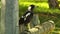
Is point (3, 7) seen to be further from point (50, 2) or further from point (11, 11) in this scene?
point (50, 2)

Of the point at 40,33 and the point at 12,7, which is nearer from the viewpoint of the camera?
the point at 12,7

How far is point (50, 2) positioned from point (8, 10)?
9.90m

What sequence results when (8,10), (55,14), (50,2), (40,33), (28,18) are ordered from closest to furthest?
(8,10) < (40,33) < (28,18) < (55,14) < (50,2)

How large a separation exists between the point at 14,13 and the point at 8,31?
0.21 meters

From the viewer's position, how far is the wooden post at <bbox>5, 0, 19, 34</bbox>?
2.27 meters

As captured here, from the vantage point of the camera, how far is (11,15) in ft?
7.51

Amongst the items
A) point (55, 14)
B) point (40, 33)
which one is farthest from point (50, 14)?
point (40, 33)

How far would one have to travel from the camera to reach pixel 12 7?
228 cm

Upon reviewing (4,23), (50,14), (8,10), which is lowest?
(50,14)

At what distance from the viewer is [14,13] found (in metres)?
2.29

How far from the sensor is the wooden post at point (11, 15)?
227cm

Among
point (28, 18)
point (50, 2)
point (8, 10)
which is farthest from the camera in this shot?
point (50, 2)

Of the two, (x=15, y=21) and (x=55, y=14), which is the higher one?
(x=15, y=21)

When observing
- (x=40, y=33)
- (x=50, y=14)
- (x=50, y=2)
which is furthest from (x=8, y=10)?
(x=50, y=2)
